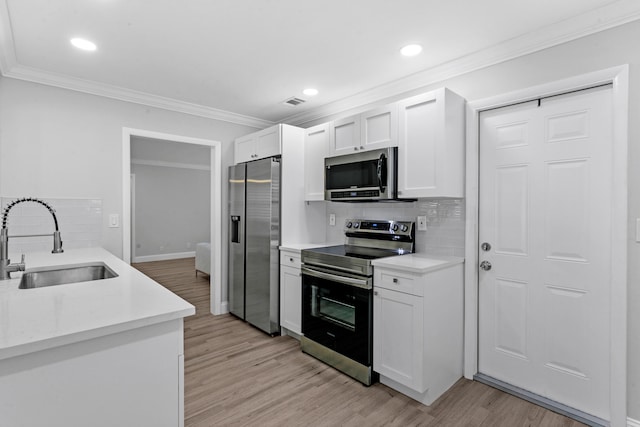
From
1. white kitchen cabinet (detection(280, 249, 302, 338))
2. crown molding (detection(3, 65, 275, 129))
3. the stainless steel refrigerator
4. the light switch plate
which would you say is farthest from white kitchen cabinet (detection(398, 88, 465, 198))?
the light switch plate

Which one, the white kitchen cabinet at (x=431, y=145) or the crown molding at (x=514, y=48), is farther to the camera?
the white kitchen cabinet at (x=431, y=145)

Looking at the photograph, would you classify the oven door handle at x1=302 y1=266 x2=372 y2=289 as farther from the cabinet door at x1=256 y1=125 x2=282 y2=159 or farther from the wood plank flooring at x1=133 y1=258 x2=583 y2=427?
the cabinet door at x1=256 y1=125 x2=282 y2=159

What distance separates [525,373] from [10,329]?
283 cm

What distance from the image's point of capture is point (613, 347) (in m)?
1.90

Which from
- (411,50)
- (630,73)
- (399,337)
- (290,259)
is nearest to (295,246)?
(290,259)

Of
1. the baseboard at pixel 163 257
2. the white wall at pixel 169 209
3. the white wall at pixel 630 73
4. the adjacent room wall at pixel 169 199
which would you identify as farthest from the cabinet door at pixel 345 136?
the baseboard at pixel 163 257

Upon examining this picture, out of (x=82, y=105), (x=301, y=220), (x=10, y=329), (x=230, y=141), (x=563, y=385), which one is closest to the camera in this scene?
(x=10, y=329)

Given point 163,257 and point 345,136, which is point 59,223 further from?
point 163,257

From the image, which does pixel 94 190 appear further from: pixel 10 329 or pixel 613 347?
pixel 613 347

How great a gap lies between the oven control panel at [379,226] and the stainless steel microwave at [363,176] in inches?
14.6

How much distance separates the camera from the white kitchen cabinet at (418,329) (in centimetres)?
216

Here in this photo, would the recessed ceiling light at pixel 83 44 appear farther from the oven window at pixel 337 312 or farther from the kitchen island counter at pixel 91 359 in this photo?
the oven window at pixel 337 312

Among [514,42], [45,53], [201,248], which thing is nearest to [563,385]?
[514,42]

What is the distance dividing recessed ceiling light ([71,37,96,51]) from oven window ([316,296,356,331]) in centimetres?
259
